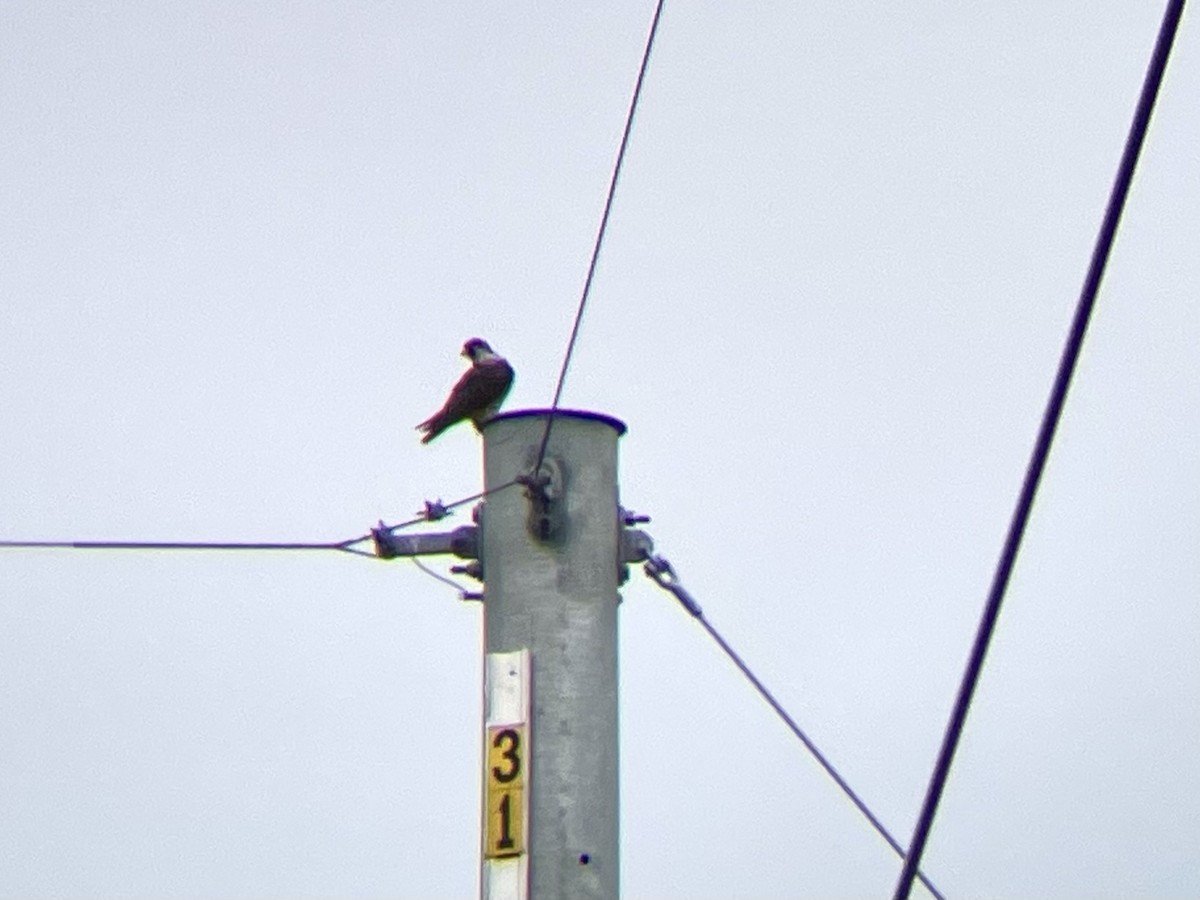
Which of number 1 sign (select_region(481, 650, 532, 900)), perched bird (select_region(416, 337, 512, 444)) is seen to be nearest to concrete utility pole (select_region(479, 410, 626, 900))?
number 1 sign (select_region(481, 650, 532, 900))

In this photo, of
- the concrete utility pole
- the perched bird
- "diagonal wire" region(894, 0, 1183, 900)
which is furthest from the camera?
the perched bird

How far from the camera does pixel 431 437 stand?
29.2 feet

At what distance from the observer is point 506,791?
6848 mm

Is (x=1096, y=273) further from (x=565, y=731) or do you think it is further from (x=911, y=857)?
(x=565, y=731)

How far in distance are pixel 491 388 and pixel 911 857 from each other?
322 centimetres

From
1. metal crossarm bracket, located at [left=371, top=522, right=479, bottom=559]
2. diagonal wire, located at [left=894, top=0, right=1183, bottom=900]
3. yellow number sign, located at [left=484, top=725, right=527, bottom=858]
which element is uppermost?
diagonal wire, located at [left=894, top=0, right=1183, bottom=900]

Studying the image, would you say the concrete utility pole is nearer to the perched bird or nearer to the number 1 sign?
the number 1 sign

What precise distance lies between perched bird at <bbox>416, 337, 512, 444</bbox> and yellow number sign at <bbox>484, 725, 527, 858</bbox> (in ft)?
4.99

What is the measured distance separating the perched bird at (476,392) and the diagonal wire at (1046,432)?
2.93 meters

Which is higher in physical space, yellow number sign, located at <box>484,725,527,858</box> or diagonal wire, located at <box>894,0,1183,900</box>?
diagonal wire, located at <box>894,0,1183,900</box>

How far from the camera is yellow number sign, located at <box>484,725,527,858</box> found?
6.81 m

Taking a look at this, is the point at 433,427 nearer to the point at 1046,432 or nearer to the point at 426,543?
the point at 426,543

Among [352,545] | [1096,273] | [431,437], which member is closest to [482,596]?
[352,545]

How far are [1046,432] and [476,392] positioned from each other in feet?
11.5
